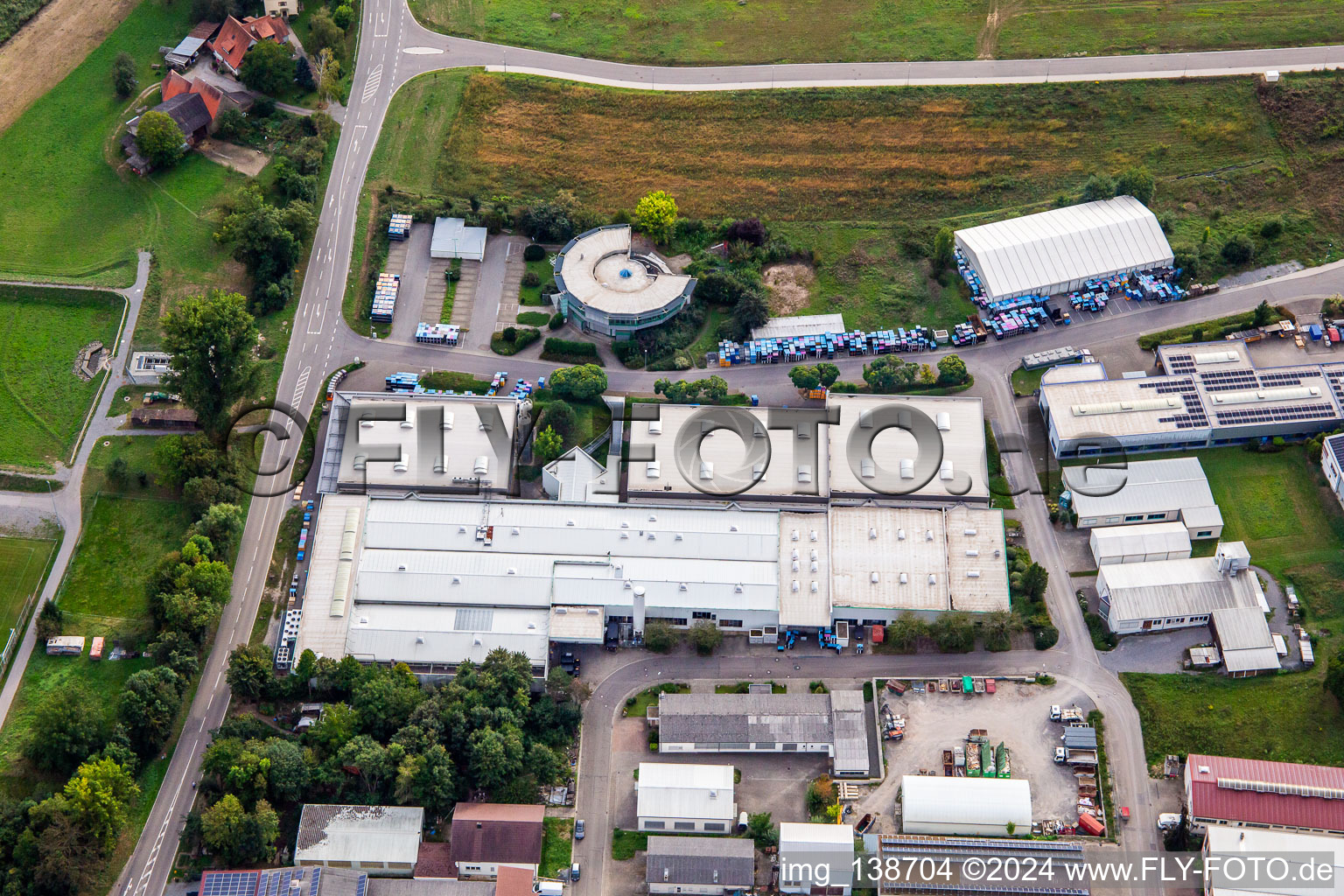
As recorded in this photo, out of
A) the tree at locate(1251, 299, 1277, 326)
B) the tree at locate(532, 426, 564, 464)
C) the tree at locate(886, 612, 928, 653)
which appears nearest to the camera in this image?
the tree at locate(886, 612, 928, 653)

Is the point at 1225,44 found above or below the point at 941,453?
above

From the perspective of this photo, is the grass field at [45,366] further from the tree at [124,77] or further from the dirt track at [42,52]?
the tree at [124,77]

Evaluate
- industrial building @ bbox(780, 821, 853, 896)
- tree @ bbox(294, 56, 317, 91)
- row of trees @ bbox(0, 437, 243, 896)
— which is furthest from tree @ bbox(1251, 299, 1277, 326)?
tree @ bbox(294, 56, 317, 91)

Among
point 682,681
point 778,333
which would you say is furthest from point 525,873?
point 778,333

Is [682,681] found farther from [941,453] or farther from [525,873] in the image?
[941,453]

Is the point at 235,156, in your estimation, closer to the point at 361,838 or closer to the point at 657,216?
the point at 657,216

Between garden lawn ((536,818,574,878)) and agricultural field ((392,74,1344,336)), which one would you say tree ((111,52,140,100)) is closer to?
agricultural field ((392,74,1344,336))
